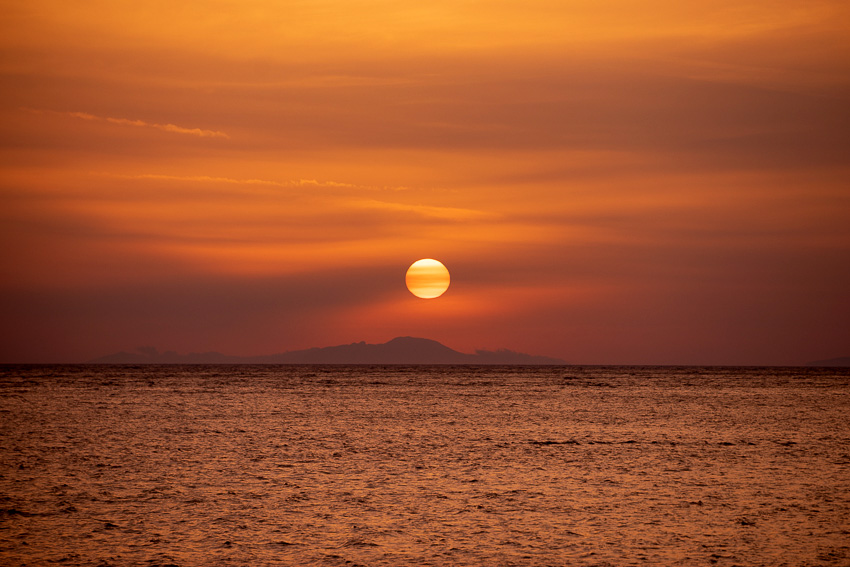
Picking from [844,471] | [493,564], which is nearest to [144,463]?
[493,564]

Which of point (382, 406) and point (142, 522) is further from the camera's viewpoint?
point (382, 406)

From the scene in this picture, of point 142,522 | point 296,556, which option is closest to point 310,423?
point 142,522

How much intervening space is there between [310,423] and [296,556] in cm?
4356

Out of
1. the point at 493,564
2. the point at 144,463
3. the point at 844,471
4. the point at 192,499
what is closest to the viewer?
the point at 493,564

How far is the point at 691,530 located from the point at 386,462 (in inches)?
717

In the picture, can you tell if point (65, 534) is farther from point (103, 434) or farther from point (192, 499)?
point (103, 434)

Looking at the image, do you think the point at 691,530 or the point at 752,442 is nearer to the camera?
the point at 691,530

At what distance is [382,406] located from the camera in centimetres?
8962

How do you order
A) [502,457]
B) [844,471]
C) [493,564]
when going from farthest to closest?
1. [502,457]
2. [844,471]
3. [493,564]

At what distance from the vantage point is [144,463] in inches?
1506

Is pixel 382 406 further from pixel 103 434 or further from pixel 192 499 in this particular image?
pixel 192 499

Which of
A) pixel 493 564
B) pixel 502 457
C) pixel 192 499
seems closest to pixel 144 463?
pixel 192 499

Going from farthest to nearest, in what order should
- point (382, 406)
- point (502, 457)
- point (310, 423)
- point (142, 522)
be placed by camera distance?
point (382, 406) → point (310, 423) → point (502, 457) → point (142, 522)

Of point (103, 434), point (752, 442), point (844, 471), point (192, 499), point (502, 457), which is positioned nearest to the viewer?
point (192, 499)
